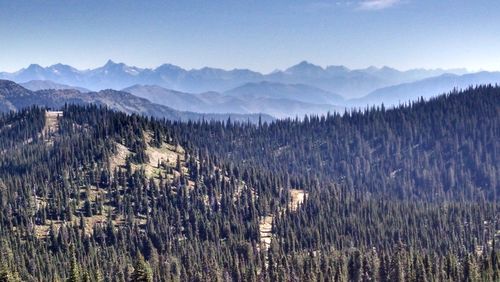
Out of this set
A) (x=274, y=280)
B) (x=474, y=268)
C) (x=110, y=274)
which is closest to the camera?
(x=474, y=268)

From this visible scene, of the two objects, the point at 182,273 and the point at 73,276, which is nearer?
the point at 73,276

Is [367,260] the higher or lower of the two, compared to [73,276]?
lower

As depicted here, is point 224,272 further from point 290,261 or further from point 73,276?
point 73,276

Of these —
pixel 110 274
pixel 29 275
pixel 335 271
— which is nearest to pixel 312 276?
pixel 335 271

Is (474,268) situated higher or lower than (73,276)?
lower

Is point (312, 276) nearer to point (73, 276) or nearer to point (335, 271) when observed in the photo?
point (335, 271)

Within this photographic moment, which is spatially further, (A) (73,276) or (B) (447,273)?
(B) (447,273)

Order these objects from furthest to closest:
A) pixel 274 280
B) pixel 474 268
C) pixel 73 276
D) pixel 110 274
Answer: pixel 110 274, pixel 274 280, pixel 474 268, pixel 73 276

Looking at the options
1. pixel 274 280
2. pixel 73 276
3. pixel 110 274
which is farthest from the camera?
pixel 110 274

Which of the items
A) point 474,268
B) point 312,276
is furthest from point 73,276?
point 474,268
